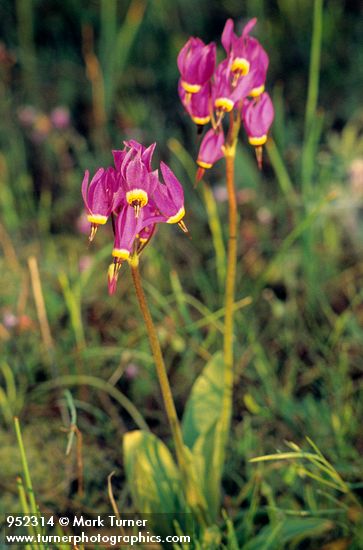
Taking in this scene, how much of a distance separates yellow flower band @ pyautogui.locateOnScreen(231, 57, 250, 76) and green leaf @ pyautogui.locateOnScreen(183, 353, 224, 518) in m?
0.59

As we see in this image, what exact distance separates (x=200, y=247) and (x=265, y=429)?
0.72 m

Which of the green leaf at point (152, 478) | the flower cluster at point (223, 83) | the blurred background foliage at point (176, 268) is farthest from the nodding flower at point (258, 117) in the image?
the green leaf at point (152, 478)

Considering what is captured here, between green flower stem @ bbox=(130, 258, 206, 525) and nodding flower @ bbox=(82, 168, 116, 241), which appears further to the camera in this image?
green flower stem @ bbox=(130, 258, 206, 525)

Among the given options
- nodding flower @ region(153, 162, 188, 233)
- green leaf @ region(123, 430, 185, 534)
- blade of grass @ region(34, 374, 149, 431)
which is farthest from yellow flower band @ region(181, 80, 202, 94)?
blade of grass @ region(34, 374, 149, 431)

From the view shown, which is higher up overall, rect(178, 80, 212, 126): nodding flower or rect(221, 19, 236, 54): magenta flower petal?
rect(221, 19, 236, 54): magenta flower petal

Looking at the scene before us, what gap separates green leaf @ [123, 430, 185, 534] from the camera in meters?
1.34

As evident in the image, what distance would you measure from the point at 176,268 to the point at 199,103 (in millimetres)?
976

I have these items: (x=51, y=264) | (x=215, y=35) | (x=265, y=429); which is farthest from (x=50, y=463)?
(x=215, y=35)

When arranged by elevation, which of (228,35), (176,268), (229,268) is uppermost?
(176,268)

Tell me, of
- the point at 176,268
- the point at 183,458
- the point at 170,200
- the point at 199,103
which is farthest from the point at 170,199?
the point at 176,268

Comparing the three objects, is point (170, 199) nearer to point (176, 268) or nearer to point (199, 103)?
point (199, 103)

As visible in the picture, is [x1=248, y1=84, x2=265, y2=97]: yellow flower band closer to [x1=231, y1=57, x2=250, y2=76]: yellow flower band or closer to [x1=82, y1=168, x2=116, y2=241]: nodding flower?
[x1=231, y1=57, x2=250, y2=76]: yellow flower band

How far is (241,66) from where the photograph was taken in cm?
107

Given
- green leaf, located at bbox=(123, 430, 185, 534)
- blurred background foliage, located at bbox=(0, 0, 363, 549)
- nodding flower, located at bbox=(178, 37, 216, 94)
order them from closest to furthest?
1. nodding flower, located at bbox=(178, 37, 216, 94)
2. green leaf, located at bbox=(123, 430, 185, 534)
3. blurred background foliage, located at bbox=(0, 0, 363, 549)
